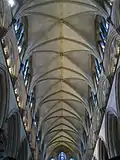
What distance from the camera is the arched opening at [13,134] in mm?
18744

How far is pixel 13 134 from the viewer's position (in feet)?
62.7

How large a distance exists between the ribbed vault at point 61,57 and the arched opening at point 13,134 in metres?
3.98

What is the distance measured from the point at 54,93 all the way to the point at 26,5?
1021 centimetres

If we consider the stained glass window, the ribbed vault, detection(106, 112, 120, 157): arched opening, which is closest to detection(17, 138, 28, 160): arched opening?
the ribbed vault

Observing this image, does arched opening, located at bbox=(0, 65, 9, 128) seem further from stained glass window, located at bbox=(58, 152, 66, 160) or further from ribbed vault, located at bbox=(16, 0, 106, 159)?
stained glass window, located at bbox=(58, 152, 66, 160)

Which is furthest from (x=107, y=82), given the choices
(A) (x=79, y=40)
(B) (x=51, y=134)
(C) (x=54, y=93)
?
(B) (x=51, y=134)

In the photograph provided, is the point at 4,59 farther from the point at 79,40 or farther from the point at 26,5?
the point at 79,40

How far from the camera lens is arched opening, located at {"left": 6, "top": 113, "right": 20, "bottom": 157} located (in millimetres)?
18744

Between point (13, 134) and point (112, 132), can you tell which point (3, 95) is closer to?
point (13, 134)

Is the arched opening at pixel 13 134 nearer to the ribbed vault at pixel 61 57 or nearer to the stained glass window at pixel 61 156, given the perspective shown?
the ribbed vault at pixel 61 57

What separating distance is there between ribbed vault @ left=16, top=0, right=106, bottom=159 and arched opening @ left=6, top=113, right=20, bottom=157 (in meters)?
3.98

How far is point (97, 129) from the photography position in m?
22.0

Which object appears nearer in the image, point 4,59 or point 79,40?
point 4,59

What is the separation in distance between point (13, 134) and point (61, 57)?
638 cm
